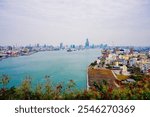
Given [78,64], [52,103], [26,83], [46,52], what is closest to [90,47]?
[78,64]

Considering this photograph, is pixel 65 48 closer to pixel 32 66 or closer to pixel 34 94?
pixel 32 66

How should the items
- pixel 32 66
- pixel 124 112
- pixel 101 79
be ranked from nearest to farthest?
pixel 124 112 < pixel 101 79 < pixel 32 66

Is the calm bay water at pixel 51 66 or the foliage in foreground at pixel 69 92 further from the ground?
the calm bay water at pixel 51 66

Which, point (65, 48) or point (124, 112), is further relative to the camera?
point (65, 48)

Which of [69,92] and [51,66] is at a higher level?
[51,66]

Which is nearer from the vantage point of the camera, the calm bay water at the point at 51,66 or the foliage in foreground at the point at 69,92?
the foliage in foreground at the point at 69,92
